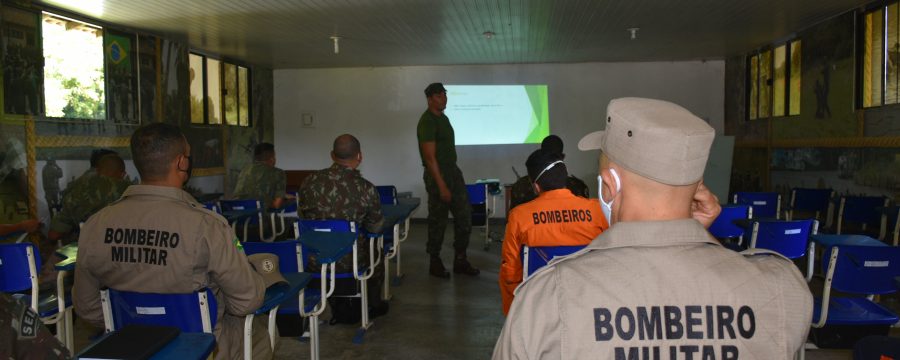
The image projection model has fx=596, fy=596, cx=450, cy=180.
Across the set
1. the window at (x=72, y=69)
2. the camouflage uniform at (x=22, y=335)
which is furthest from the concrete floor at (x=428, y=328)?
Answer: the window at (x=72, y=69)

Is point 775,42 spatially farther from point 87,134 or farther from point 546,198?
point 87,134

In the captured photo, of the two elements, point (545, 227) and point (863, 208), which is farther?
point (863, 208)

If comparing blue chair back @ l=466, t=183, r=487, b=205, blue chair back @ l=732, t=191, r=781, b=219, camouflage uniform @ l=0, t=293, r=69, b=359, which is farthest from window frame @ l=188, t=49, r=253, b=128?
camouflage uniform @ l=0, t=293, r=69, b=359

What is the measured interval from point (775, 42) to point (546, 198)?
624 centimetres

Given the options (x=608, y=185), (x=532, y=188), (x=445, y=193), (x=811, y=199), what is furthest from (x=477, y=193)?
(x=608, y=185)

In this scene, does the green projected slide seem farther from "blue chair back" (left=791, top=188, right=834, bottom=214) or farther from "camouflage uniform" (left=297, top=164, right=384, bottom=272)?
"camouflage uniform" (left=297, top=164, right=384, bottom=272)

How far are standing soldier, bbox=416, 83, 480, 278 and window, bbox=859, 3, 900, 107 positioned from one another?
3.89 metres

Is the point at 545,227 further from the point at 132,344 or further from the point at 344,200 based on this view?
the point at 132,344

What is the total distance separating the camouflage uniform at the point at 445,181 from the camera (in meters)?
5.15

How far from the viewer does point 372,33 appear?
Answer: 6.77 metres

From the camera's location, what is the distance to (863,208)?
5.30 meters

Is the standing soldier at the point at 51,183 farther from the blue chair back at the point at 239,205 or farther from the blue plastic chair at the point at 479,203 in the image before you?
the blue plastic chair at the point at 479,203

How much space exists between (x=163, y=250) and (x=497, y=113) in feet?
24.9

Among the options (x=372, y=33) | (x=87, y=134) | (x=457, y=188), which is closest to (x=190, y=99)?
(x=87, y=134)
